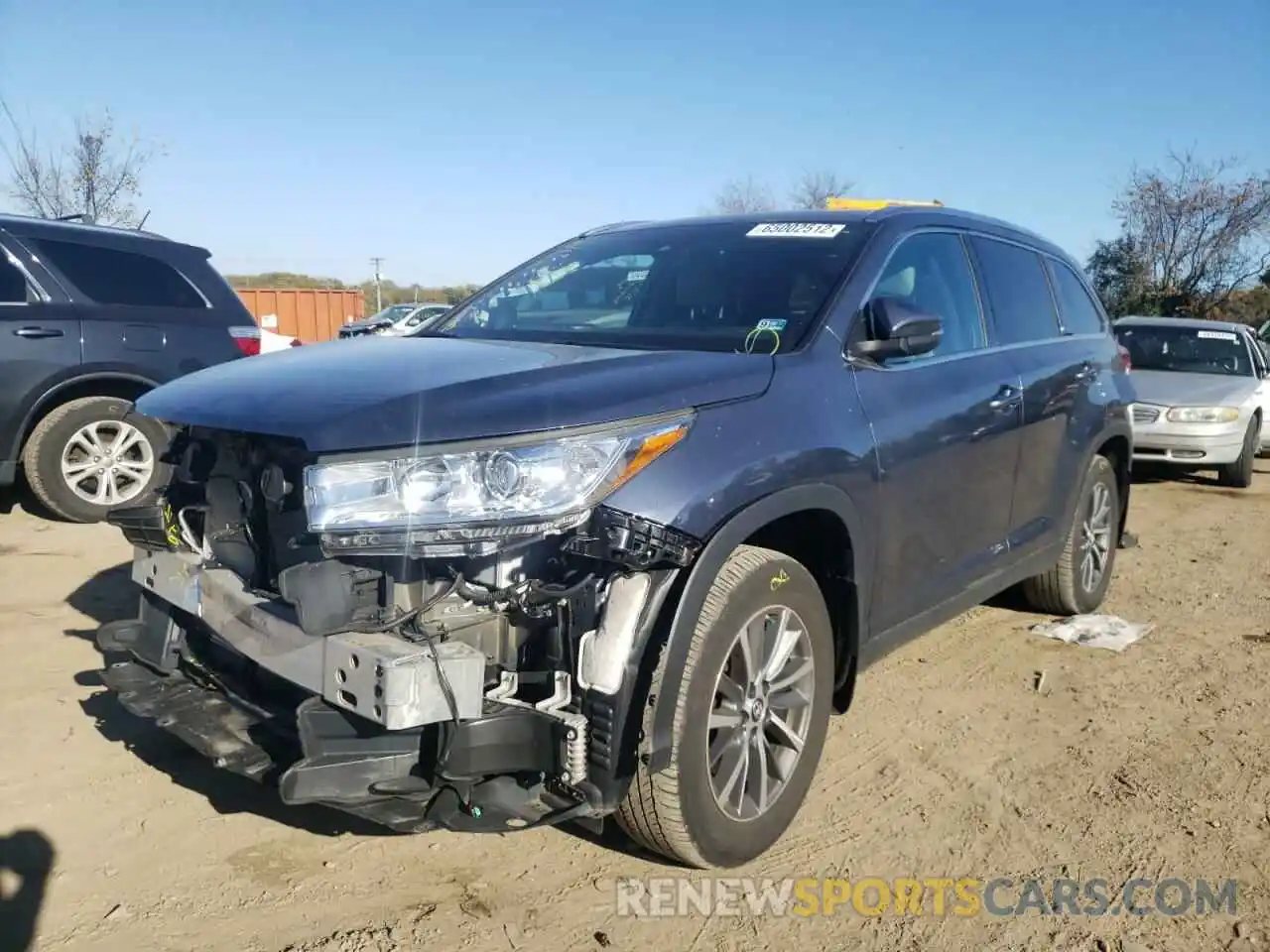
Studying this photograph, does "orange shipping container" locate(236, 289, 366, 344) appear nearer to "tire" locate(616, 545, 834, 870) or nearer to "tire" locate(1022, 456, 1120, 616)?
"tire" locate(1022, 456, 1120, 616)

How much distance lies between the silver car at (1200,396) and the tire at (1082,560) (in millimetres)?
4799

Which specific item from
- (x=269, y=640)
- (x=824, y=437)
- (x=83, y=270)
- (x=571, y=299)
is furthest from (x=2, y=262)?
(x=824, y=437)

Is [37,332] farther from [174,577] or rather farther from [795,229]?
[795,229]

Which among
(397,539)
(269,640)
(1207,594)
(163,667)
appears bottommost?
(1207,594)

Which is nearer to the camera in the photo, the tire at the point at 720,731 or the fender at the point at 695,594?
the fender at the point at 695,594

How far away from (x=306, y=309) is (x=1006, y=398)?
31.1 metres

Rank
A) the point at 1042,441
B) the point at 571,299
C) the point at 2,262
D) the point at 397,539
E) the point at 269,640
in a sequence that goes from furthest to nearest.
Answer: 1. the point at 2,262
2. the point at 1042,441
3. the point at 571,299
4. the point at 269,640
5. the point at 397,539

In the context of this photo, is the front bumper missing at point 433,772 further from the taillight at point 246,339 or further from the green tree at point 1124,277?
the green tree at point 1124,277

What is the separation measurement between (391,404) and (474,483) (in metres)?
0.29

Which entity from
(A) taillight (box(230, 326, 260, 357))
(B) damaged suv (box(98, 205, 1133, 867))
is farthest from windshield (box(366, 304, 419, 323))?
(B) damaged suv (box(98, 205, 1133, 867))

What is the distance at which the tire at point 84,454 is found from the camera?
20.7ft

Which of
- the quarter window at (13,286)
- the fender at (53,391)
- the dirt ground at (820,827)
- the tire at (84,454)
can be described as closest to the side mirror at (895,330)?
the dirt ground at (820,827)

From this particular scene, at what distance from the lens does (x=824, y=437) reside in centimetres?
298

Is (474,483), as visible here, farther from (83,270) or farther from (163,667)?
(83,270)
